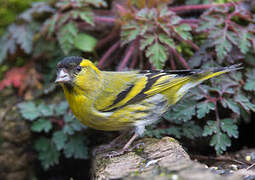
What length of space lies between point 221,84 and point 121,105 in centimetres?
132

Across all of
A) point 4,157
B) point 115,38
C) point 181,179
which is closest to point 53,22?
point 115,38

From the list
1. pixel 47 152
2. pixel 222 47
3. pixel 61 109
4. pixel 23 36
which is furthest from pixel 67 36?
pixel 222 47

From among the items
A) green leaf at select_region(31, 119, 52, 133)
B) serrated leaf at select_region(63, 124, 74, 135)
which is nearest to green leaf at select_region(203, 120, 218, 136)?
serrated leaf at select_region(63, 124, 74, 135)

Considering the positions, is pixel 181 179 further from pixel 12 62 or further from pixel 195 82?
pixel 12 62

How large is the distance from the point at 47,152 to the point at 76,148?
0.49m

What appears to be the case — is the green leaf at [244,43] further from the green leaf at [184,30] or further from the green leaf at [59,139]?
the green leaf at [59,139]

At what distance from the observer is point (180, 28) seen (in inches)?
156

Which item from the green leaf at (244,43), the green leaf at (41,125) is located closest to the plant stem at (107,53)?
the green leaf at (41,125)

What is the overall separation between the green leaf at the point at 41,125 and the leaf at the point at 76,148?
0.35m

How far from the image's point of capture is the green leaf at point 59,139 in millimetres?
4161

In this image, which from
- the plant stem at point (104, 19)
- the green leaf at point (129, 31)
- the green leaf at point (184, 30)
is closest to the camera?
the green leaf at point (184, 30)

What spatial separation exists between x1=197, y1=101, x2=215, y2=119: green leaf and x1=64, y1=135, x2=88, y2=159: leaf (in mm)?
1619

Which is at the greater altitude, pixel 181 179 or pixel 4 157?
pixel 181 179

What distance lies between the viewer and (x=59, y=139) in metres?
4.21
